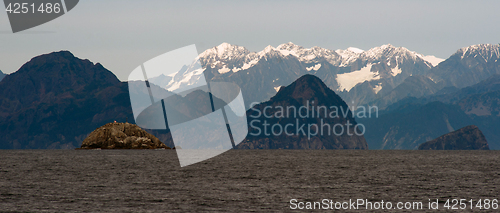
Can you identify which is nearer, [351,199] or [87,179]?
[351,199]

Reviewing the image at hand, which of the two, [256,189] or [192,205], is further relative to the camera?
[256,189]

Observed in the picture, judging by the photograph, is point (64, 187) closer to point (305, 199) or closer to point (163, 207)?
point (163, 207)

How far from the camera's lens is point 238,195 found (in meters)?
78.9

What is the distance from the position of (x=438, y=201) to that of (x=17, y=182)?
3082 inches

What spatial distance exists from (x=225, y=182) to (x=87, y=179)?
30671 mm

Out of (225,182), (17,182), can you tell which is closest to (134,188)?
(225,182)

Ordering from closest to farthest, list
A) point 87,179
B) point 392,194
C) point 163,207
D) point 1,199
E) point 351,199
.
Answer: point 163,207
point 1,199
point 351,199
point 392,194
point 87,179

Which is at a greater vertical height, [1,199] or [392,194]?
[1,199]

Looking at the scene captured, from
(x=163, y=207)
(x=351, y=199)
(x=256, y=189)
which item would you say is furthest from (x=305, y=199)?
(x=163, y=207)

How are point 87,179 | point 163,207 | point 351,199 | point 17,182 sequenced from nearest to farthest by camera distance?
point 163,207 → point 351,199 → point 17,182 → point 87,179

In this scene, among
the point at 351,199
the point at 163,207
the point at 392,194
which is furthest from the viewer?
the point at 392,194

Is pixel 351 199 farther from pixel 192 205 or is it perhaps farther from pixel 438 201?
pixel 192 205

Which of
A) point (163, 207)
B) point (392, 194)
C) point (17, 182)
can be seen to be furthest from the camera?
point (17, 182)

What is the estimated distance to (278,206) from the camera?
6625 cm
